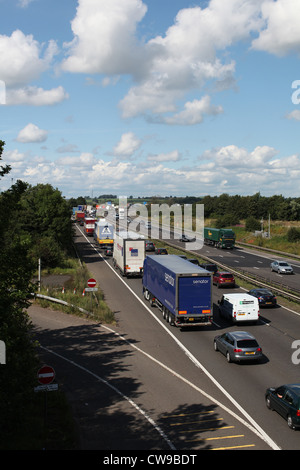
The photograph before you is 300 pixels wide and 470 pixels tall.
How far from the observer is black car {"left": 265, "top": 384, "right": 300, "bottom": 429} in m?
13.3

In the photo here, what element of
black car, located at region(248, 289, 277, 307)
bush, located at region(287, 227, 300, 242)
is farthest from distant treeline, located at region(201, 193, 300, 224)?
black car, located at region(248, 289, 277, 307)

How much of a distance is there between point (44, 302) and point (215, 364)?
52.5ft

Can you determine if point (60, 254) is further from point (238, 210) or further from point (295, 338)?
point (238, 210)

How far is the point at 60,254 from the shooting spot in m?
50.5

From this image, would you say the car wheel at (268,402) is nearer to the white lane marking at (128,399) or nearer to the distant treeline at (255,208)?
the white lane marking at (128,399)

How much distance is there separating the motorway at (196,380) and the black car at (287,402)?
0.93ft

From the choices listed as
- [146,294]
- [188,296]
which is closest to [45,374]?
[188,296]

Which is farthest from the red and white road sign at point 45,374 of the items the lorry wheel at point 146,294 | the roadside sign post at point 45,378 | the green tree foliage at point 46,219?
the green tree foliage at point 46,219

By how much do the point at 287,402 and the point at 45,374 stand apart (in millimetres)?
7603

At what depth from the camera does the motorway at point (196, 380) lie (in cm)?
1297

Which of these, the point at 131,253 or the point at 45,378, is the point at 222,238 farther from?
the point at 45,378

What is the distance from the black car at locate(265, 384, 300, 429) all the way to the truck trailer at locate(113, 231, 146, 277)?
27.7 m

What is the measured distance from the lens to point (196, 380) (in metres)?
17.8
